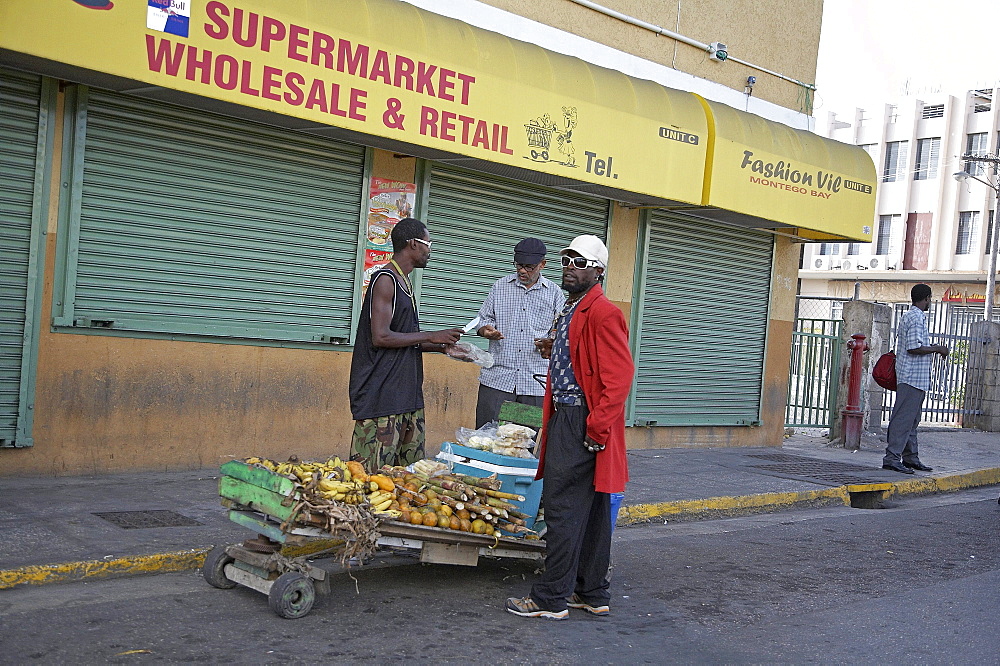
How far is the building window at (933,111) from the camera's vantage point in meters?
→ 48.3

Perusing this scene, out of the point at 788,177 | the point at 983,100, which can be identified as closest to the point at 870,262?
the point at 983,100

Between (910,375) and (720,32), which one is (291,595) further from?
(720,32)

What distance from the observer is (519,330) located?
7590mm

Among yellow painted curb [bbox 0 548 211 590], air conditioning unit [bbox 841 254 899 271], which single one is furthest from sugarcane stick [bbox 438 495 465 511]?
air conditioning unit [bbox 841 254 899 271]

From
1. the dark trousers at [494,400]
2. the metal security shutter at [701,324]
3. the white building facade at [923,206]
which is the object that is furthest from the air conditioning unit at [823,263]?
the dark trousers at [494,400]

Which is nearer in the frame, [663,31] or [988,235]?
[663,31]

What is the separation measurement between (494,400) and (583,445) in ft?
7.41

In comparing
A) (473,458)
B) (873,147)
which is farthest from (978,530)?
(873,147)

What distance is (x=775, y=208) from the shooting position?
474 inches

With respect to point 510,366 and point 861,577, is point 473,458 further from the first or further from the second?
point 861,577

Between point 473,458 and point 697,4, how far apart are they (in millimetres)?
8228

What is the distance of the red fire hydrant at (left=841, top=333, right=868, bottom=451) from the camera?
13867mm

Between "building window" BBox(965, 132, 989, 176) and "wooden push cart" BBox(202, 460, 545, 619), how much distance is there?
46411 mm

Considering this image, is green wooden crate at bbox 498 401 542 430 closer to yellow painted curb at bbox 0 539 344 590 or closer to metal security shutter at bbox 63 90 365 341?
yellow painted curb at bbox 0 539 344 590
